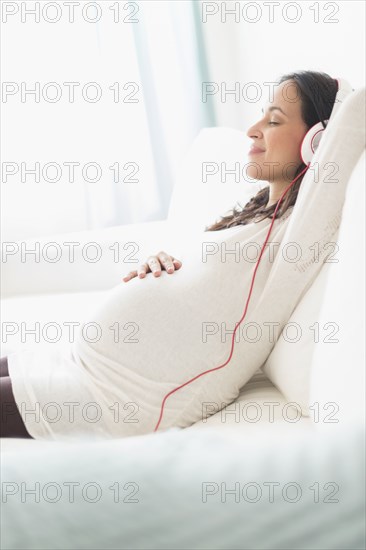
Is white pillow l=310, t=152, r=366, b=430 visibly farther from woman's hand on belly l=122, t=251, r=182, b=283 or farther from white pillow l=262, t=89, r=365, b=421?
woman's hand on belly l=122, t=251, r=182, b=283

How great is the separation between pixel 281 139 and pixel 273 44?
1511 millimetres

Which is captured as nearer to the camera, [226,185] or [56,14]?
[226,185]

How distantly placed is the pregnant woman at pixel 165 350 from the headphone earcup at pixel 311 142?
8 cm

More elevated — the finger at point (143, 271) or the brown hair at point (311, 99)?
the brown hair at point (311, 99)

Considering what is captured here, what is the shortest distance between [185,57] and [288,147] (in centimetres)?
221

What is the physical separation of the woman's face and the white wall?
55cm

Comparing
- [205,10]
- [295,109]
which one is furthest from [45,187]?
[295,109]

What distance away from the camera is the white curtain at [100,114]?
3.10 meters

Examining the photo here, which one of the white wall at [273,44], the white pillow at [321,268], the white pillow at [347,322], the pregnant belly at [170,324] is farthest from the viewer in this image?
the white wall at [273,44]

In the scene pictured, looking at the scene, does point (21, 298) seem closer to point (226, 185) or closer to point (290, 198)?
point (226, 185)

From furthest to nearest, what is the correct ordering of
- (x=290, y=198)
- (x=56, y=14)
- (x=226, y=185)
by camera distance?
1. (x=56, y=14)
2. (x=226, y=185)
3. (x=290, y=198)

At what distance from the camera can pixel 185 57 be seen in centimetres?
339

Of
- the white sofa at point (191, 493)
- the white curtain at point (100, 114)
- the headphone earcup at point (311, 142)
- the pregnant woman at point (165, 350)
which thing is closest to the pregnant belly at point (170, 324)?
the pregnant woman at point (165, 350)

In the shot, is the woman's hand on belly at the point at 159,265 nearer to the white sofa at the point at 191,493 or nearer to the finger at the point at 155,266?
the finger at the point at 155,266
